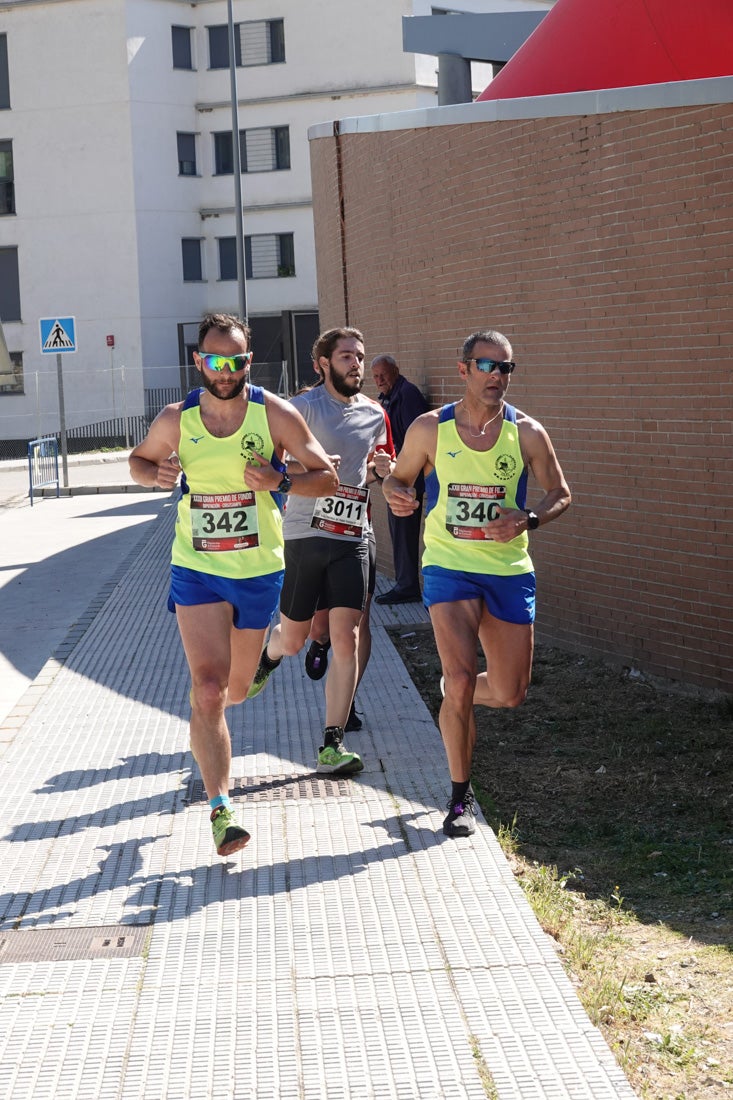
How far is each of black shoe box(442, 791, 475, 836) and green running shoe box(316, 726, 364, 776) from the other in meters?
0.89

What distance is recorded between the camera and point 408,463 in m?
6.22

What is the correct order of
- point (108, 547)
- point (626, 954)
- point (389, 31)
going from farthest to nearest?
point (389, 31) < point (108, 547) < point (626, 954)

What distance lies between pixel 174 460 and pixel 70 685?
3925mm

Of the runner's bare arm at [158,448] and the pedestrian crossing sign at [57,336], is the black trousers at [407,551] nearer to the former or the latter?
the runner's bare arm at [158,448]

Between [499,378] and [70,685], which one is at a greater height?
[499,378]

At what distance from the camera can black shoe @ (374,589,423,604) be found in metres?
12.1

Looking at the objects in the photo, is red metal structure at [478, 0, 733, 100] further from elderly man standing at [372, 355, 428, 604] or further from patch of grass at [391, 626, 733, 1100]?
patch of grass at [391, 626, 733, 1100]

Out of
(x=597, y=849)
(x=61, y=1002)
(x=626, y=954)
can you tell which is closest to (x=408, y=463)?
(x=597, y=849)

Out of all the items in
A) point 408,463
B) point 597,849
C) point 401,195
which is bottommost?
point 597,849

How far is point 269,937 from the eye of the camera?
16.0 feet

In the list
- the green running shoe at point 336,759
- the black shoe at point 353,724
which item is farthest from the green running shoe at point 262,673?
the green running shoe at point 336,759

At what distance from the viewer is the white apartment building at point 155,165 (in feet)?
146

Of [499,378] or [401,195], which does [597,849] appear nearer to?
[499,378]

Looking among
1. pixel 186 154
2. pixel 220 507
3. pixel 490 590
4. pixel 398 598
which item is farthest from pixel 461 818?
pixel 186 154
